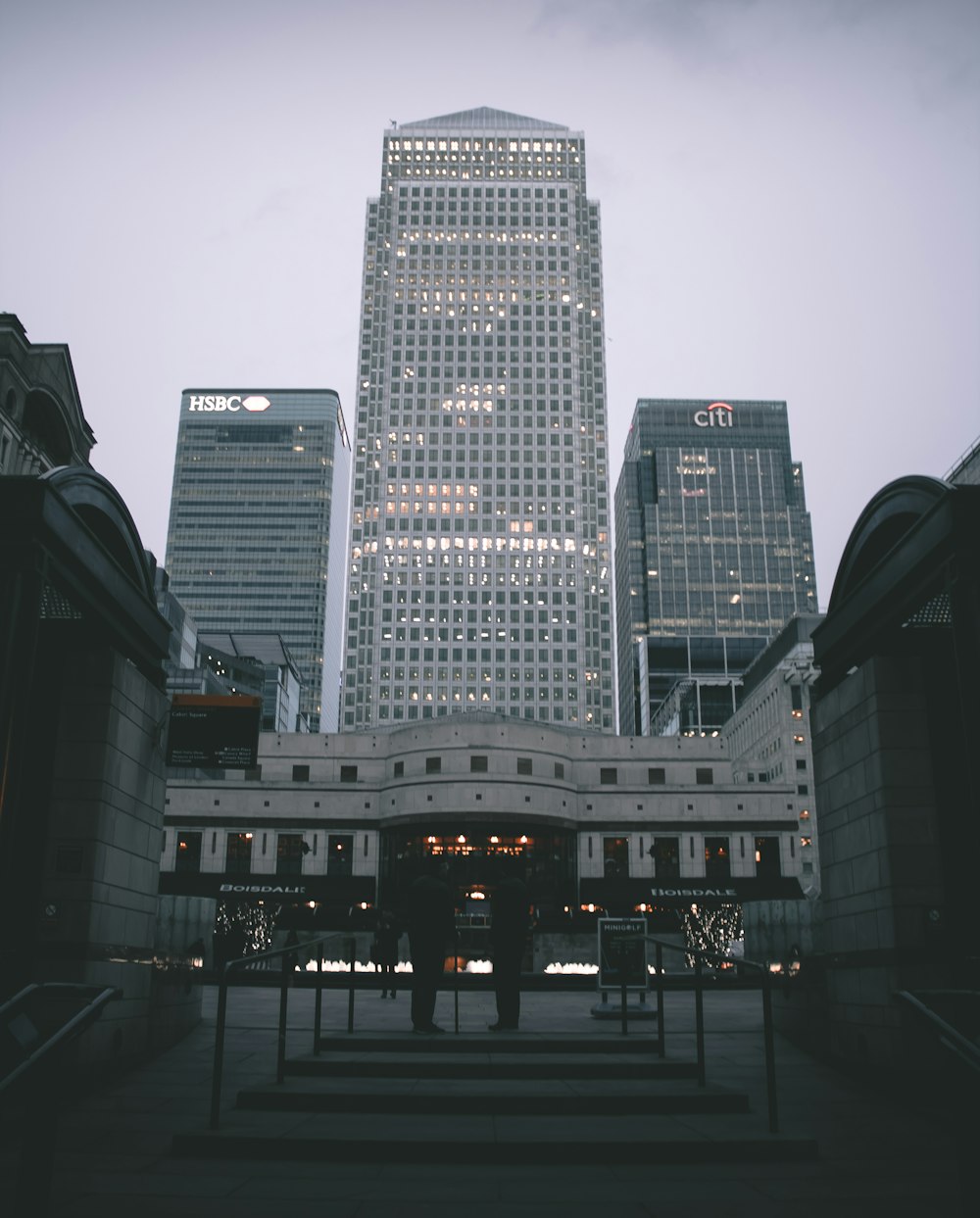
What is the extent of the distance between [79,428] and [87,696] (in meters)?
44.0

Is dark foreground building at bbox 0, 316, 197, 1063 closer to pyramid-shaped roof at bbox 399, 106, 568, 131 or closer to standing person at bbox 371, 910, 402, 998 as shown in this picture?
standing person at bbox 371, 910, 402, 998

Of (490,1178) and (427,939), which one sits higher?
(427,939)

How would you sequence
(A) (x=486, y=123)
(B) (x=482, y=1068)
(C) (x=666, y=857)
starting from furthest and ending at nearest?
(A) (x=486, y=123) < (C) (x=666, y=857) < (B) (x=482, y=1068)

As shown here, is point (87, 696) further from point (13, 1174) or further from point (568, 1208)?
point (568, 1208)

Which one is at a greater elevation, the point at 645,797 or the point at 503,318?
the point at 503,318

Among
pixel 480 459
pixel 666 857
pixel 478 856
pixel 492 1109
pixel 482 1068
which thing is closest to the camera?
pixel 492 1109

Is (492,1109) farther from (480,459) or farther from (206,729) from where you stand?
(480,459)

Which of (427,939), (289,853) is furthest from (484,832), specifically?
(427,939)

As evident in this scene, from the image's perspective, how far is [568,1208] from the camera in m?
7.49

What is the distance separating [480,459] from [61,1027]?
5646 inches

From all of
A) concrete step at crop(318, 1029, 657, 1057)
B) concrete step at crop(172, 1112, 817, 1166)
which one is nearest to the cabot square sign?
concrete step at crop(318, 1029, 657, 1057)

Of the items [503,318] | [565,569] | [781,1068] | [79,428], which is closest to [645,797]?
[79,428]

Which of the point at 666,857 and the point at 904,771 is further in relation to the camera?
the point at 666,857

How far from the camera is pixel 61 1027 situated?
7051mm
